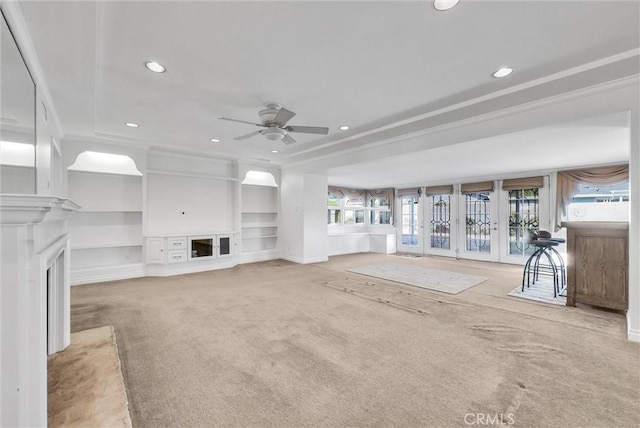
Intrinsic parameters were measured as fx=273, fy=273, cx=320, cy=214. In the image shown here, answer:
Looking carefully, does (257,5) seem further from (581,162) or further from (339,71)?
(581,162)

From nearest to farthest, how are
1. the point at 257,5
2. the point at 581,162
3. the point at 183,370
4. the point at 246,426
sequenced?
1. the point at 246,426
2. the point at 257,5
3. the point at 183,370
4. the point at 581,162

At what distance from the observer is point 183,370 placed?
6.79ft

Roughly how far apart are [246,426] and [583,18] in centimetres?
339

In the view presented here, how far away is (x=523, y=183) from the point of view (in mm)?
6547

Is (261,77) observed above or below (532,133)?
above

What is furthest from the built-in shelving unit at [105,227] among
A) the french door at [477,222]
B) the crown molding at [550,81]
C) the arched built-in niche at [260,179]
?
the french door at [477,222]

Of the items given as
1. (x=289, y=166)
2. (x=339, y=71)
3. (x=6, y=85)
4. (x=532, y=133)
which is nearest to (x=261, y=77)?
(x=339, y=71)

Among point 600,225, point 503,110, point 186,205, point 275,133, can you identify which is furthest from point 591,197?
point 186,205

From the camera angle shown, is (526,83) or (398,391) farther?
(526,83)

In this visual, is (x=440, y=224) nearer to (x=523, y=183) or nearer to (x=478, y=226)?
(x=478, y=226)

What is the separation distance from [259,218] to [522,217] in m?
6.58

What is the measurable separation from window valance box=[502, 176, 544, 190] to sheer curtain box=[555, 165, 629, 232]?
1.15 ft

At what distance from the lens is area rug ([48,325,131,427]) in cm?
157

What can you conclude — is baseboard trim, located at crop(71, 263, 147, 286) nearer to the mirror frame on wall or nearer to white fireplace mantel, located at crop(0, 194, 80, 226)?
the mirror frame on wall
